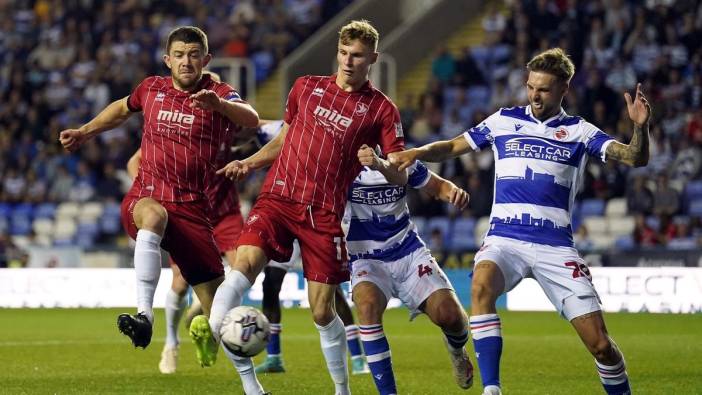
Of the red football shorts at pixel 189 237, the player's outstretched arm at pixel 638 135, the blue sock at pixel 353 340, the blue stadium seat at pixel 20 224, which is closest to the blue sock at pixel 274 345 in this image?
the blue sock at pixel 353 340

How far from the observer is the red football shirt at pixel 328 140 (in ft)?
27.3

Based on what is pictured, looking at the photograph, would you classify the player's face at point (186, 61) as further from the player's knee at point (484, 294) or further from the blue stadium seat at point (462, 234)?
the blue stadium seat at point (462, 234)

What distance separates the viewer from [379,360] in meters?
8.49

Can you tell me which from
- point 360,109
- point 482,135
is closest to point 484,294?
point 482,135

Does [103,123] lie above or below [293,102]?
below

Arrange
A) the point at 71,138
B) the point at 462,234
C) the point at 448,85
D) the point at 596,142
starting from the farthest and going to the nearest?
the point at 448,85
the point at 462,234
the point at 71,138
the point at 596,142

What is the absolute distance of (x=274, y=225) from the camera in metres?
8.16

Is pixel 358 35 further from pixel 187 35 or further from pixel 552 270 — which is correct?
pixel 552 270

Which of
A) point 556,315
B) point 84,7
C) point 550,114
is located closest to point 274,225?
point 550,114

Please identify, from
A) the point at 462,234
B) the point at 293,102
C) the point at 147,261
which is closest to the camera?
the point at 293,102

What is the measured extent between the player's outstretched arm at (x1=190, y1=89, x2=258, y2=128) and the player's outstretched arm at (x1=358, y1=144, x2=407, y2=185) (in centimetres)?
100

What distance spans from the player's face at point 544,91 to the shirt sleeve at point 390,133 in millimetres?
833

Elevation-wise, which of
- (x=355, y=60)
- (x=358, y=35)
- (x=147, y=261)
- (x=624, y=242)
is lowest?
(x=624, y=242)

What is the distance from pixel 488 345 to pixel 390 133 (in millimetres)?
1449
